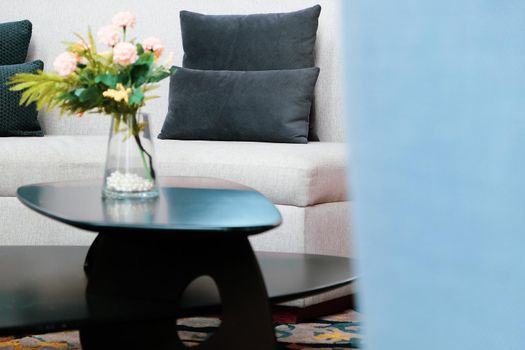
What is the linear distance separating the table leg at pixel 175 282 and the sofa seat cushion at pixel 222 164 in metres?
0.67

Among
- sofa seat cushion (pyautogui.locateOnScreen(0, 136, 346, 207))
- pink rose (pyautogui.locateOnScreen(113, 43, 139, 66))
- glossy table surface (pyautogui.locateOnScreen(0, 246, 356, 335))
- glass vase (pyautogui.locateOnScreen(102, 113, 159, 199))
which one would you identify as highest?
pink rose (pyautogui.locateOnScreen(113, 43, 139, 66))

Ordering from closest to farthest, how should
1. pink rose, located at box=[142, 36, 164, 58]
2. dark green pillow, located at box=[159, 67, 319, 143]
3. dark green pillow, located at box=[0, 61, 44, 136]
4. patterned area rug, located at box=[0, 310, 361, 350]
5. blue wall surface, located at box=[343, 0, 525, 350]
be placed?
blue wall surface, located at box=[343, 0, 525, 350] → pink rose, located at box=[142, 36, 164, 58] → patterned area rug, located at box=[0, 310, 361, 350] → dark green pillow, located at box=[159, 67, 319, 143] → dark green pillow, located at box=[0, 61, 44, 136]

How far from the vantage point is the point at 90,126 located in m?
3.38

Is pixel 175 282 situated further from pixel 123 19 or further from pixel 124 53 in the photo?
pixel 123 19

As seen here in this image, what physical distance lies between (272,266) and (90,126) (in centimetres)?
174

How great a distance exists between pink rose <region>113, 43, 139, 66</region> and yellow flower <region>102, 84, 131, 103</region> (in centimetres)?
6

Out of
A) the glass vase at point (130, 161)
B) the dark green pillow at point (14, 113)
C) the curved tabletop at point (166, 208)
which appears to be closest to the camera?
the curved tabletop at point (166, 208)

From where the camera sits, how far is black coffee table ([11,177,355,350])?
1.41 m

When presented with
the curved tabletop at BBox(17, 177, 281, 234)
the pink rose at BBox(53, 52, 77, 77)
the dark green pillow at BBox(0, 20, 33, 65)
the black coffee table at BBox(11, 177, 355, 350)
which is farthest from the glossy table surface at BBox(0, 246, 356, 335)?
the dark green pillow at BBox(0, 20, 33, 65)

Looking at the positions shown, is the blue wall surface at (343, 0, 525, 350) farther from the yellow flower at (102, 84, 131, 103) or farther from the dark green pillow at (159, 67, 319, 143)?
the dark green pillow at (159, 67, 319, 143)

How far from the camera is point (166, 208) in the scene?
1.58 m

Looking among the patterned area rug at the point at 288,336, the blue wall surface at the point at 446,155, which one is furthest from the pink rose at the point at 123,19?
the blue wall surface at the point at 446,155

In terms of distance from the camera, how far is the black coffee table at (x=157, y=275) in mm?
1407

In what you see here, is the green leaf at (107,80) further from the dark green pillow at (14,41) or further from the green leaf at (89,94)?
the dark green pillow at (14,41)
